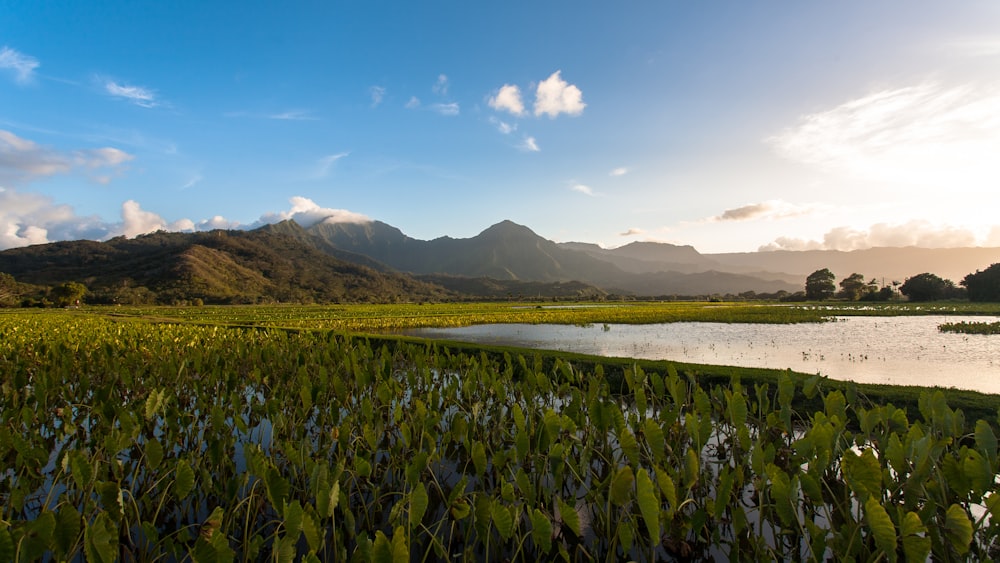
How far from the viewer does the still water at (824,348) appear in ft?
34.6

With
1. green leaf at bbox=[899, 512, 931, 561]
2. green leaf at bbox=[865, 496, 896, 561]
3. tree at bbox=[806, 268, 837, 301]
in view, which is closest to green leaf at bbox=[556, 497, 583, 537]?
green leaf at bbox=[865, 496, 896, 561]

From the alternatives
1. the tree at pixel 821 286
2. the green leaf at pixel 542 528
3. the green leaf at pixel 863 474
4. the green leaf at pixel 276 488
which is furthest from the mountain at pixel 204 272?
the green leaf at pixel 863 474

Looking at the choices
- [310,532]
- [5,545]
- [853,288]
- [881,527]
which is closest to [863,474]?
[881,527]

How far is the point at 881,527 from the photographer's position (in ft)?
7.58

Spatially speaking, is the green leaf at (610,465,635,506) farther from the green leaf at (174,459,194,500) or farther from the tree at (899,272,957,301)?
the tree at (899,272,957,301)

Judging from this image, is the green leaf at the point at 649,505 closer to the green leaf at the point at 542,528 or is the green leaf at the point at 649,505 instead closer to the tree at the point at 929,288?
the green leaf at the point at 542,528

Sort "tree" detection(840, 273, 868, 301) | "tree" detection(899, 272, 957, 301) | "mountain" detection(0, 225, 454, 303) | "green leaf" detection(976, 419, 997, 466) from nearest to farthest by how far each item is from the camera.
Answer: "green leaf" detection(976, 419, 997, 466), "tree" detection(899, 272, 957, 301), "tree" detection(840, 273, 868, 301), "mountain" detection(0, 225, 454, 303)

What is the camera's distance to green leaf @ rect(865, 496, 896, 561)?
2285mm

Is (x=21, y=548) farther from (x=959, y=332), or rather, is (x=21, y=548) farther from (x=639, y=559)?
(x=959, y=332)

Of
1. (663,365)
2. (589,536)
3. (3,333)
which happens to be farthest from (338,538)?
(3,333)

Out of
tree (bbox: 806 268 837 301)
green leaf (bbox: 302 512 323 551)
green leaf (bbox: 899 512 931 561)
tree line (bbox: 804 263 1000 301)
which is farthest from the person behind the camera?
tree (bbox: 806 268 837 301)

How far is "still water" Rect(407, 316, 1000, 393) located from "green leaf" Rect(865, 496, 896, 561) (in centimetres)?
578

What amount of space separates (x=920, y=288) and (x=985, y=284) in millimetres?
6384

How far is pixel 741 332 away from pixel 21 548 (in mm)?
23079
